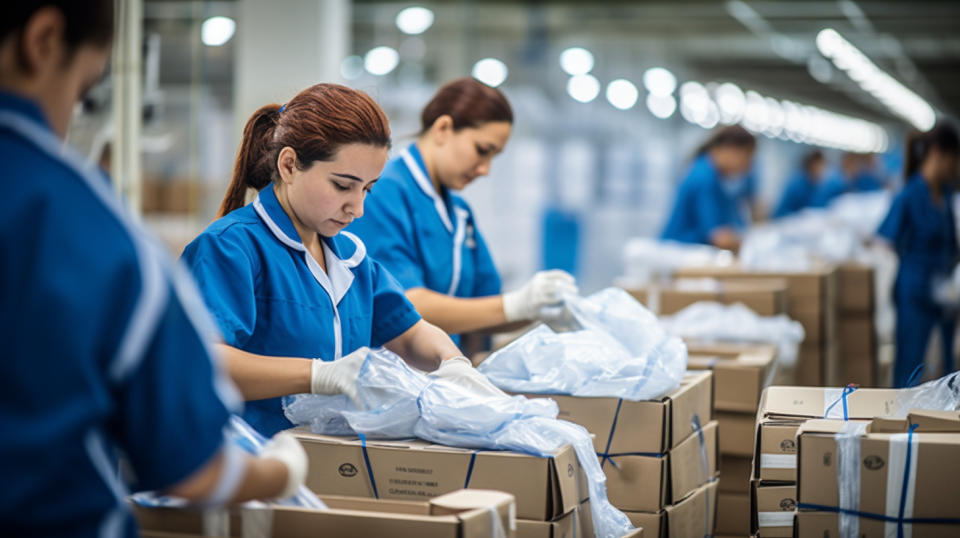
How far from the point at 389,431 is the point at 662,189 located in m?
9.26

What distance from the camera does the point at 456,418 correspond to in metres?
1.71

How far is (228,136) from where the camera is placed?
585 centimetres

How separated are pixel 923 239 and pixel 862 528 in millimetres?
Result: 4069

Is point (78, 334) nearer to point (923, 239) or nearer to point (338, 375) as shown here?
point (338, 375)

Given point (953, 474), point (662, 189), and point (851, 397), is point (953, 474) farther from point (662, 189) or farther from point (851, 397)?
point (662, 189)

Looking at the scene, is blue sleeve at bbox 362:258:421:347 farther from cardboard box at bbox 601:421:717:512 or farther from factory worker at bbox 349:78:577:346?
cardboard box at bbox 601:421:717:512

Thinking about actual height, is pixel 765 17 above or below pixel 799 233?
above

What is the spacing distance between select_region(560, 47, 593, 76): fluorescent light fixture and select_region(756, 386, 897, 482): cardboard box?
749cm

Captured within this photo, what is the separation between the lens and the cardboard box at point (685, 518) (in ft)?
6.83

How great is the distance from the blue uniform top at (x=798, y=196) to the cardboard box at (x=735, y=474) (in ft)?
27.3

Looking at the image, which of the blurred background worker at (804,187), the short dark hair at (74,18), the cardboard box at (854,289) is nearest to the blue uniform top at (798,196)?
the blurred background worker at (804,187)

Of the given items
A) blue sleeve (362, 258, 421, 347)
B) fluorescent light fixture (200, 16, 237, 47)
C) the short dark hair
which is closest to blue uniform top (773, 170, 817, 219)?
fluorescent light fixture (200, 16, 237, 47)

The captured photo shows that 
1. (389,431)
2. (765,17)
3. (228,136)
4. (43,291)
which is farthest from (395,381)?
(765,17)

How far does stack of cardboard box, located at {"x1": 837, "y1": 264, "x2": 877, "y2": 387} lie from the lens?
192 inches
